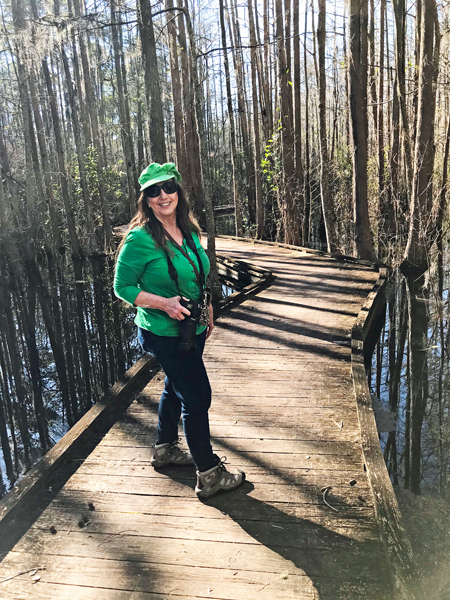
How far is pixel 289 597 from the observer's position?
200cm

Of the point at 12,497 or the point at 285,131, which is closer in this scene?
the point at 12,497

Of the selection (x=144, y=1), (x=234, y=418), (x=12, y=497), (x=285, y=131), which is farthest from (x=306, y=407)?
(x=285, y=131)

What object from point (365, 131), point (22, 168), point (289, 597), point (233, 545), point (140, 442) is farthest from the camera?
point (22, 168)

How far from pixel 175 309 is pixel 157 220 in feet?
1.58

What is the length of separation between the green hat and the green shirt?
243 millimetres

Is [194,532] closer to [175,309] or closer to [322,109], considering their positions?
[175,309]

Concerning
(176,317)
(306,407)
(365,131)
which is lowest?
(306,407)

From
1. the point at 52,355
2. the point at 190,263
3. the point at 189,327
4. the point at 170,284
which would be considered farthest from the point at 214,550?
the point at 52,355

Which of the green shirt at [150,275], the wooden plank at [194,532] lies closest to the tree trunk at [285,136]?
the green shirt at [150,275]

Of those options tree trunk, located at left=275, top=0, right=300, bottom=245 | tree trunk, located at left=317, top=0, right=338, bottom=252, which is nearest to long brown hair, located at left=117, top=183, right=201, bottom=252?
tree trunk, located at left=317, top=0, right=338, bottom=252

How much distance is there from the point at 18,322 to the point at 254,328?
5.75m

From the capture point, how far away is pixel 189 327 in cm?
238

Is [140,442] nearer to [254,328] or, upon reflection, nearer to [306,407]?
[306,407]

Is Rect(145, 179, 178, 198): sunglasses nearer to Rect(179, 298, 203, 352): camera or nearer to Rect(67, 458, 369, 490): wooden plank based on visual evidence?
Rect(179, 298, 203, 352): camera
